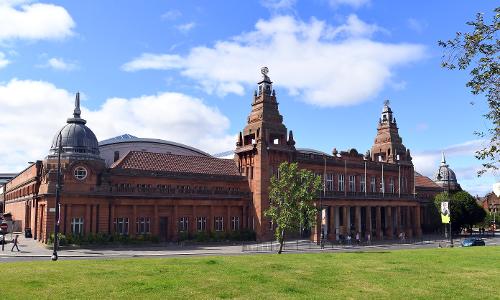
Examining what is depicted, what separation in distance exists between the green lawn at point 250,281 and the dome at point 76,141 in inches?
1560

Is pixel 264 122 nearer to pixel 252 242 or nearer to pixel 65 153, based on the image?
pixel 252 242

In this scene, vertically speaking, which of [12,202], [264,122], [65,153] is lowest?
[12,202]

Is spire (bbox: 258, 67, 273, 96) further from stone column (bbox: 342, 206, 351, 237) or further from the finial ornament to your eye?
stone column (bbox: 342, 206, 351, 237)

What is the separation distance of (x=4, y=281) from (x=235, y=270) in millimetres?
11038

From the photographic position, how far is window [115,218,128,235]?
195 feet

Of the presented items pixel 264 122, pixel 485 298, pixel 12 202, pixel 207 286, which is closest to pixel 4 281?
pixel 207 286

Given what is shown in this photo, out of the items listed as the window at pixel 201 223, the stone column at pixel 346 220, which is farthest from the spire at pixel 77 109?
the stone column at pixel 346 220

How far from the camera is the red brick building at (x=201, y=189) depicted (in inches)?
2279

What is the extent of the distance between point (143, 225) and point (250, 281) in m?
43.2

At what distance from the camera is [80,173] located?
2270 inches

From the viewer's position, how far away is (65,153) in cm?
6278

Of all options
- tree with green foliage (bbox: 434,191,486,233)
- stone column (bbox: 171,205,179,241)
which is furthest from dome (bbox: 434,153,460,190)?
stone column (bbox: 171,205,179,241)

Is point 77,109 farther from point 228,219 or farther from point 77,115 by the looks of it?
point 228,219

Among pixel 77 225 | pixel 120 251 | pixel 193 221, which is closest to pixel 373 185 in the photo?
pixel 193 221
